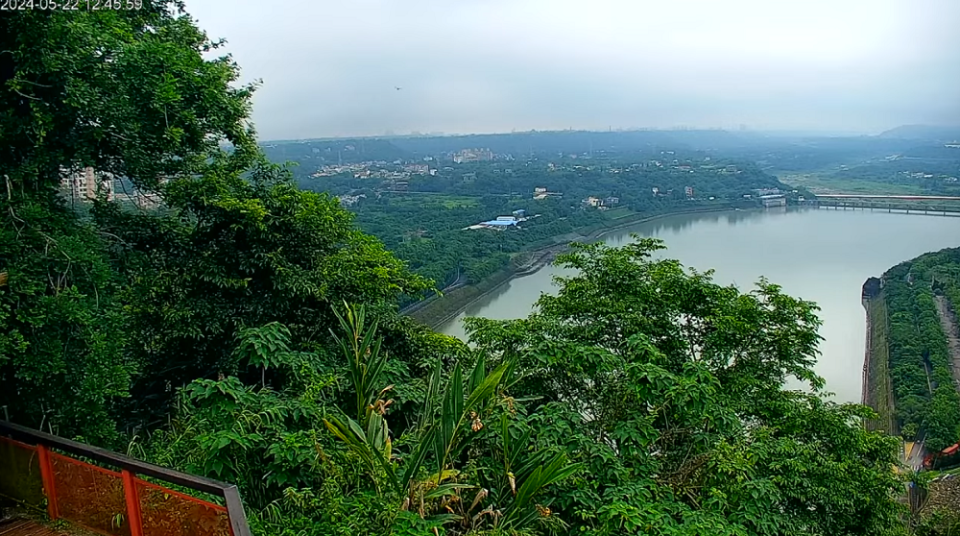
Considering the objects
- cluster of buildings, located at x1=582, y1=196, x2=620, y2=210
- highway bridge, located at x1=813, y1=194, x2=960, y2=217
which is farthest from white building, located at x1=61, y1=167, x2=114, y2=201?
highway bridge, located at x1=813, y1=194, x2=960, y2=217

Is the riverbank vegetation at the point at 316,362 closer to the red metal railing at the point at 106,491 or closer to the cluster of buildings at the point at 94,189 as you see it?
the cluster of buildings at the point at 94,189

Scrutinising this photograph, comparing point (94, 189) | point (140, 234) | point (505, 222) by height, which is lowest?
point (505, 222)

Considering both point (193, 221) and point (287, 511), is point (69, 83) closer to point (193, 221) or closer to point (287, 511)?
point (193, 221)

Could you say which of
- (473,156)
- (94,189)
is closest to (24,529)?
(94,189)

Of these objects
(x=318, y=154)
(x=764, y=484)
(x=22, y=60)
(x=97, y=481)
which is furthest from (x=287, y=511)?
(x=318, y=154)

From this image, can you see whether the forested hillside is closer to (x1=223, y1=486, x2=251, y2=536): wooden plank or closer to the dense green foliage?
the dense green foliage

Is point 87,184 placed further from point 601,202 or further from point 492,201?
point 492,201
